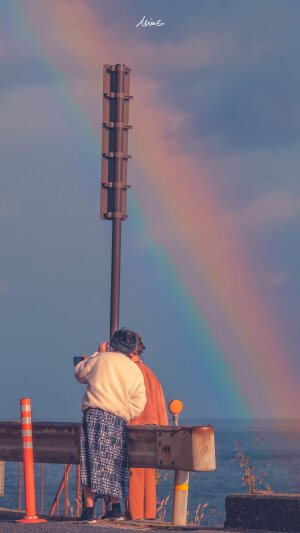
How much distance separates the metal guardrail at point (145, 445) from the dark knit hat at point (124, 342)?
2.46 feet

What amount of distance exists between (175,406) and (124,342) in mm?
798

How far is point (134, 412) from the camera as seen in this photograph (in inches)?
337

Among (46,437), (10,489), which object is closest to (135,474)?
(46,437)

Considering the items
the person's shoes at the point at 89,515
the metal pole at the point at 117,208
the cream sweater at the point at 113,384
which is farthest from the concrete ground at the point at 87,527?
the metal pole at the point at 117,208

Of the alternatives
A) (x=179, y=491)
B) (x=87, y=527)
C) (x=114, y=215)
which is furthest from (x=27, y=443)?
(x=114, y=215)

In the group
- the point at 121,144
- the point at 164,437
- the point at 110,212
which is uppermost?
the point at 121,144

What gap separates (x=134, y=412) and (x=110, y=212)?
329cm

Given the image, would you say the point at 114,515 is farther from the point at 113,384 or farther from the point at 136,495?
the point at 113,384

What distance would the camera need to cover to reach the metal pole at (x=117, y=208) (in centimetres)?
1095

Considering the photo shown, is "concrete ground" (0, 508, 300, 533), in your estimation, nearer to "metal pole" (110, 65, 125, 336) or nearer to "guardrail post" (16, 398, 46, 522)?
"guardrail post" (16, 398, 46, 522)

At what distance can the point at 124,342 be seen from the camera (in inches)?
343

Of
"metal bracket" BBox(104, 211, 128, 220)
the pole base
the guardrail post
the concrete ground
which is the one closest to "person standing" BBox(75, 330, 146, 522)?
the concrete ground

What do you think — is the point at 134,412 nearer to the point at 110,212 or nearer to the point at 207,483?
the point at 110,212

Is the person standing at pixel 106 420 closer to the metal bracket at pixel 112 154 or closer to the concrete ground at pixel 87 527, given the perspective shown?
the concrete ground at pixel 87 527
